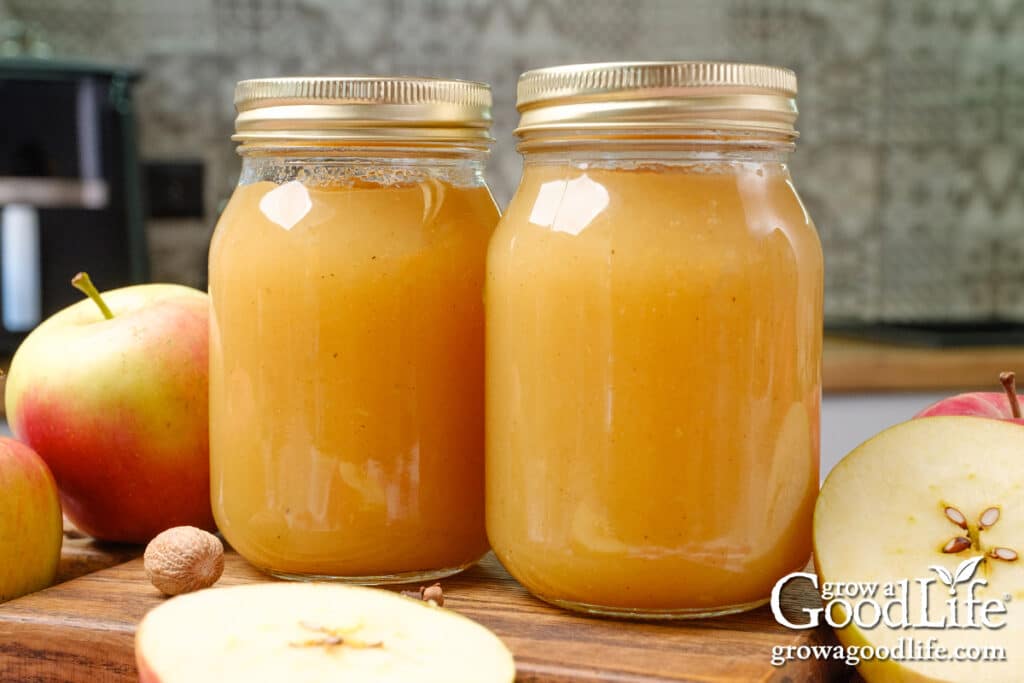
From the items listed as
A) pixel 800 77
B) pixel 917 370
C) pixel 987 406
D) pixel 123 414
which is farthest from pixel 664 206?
pixel 800 77

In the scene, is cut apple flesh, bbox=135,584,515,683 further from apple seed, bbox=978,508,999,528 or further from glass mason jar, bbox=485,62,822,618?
apple seed, bbox=978,508,999,528

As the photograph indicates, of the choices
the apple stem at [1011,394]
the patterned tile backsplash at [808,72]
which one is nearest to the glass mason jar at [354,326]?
the apple stem at [1011,394]

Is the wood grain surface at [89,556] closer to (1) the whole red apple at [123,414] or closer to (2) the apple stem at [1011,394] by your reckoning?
(1) the whole red apple at [123,414]

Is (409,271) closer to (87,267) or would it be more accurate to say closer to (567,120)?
(567,120)

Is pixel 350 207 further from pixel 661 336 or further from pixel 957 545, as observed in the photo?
pixel 957 545

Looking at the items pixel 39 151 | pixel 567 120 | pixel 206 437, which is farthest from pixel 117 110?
pixel 567 120

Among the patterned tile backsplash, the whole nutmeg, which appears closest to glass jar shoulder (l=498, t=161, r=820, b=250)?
the whole nutmeg
